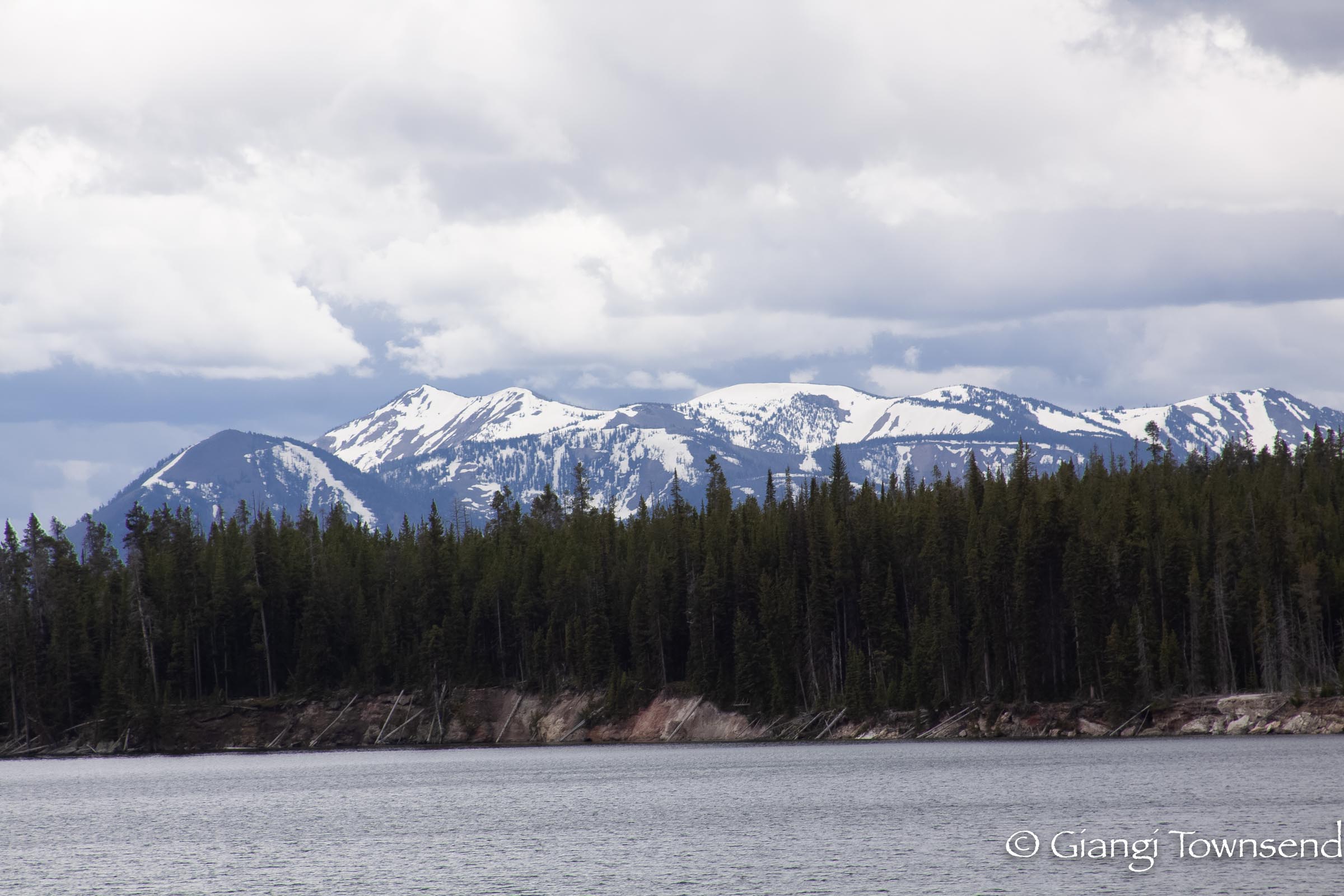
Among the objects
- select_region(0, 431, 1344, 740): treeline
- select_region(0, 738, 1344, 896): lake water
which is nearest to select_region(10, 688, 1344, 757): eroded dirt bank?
select_region(0, 431, 1344, 740): treeline

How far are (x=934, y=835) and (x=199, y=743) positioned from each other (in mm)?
104964

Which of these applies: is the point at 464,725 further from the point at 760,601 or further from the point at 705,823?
the point at 705,823

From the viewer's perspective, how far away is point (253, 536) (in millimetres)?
161125

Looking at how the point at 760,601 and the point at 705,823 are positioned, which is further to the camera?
the point at 760,601

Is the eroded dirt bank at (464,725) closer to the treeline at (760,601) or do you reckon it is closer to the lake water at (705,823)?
the treeline at (760,601)

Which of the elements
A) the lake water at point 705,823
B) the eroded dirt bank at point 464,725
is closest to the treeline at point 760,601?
the eroded dirt bank at point 464,725

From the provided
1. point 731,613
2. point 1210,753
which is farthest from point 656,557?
point 1210,753

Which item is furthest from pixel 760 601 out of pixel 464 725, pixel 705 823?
pixel 705 823

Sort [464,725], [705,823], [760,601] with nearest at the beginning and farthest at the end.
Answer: [705,823] < [760,601] < [464,725]

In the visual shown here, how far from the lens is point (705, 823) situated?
234 feet

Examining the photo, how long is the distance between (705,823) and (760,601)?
2635 inches

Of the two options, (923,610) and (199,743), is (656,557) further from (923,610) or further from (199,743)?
(199,743)

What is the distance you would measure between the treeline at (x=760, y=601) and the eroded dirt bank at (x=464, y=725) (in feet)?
5.93

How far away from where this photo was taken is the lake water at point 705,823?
53781mm
